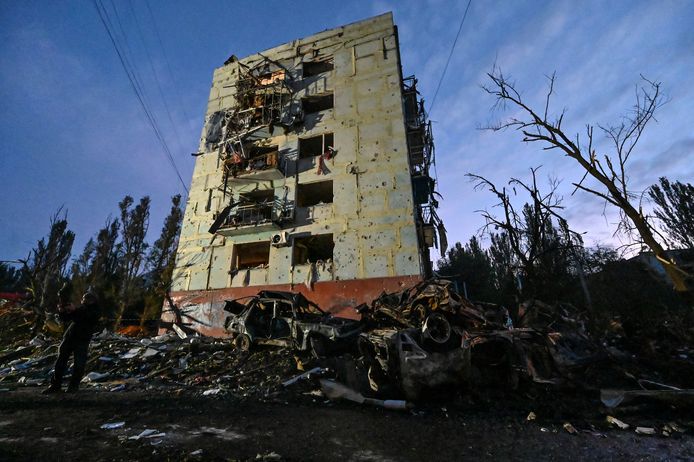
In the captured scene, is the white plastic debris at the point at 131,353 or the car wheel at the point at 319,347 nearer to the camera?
the car wheel at the point at 319,347

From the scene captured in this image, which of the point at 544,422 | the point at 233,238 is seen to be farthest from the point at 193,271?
the point at 544,422

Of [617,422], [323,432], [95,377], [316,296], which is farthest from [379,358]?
[316,296]

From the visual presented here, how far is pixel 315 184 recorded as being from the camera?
47.2 feet

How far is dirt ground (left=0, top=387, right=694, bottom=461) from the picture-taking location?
8.59ft

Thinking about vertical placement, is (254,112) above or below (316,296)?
above

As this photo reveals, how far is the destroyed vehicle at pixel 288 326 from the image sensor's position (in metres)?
6.09

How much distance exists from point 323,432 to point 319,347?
9.77ft

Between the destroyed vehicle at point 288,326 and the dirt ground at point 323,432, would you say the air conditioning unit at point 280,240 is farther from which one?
the dirt ground at point 323,432

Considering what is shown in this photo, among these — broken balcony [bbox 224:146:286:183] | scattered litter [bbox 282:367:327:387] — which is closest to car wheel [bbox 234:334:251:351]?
scattered litter [bbox 282:367:327:387]

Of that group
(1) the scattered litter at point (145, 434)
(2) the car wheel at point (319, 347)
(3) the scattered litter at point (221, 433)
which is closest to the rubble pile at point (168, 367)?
(2) the car wheel at point (319, 347)

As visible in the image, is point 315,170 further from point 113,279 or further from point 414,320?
point 113,279

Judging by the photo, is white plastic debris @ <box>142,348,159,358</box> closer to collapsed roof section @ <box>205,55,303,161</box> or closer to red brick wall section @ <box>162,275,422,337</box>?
red brick wall section @ <box>162,275,422,337</box>

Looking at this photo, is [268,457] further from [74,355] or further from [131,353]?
[131,353]

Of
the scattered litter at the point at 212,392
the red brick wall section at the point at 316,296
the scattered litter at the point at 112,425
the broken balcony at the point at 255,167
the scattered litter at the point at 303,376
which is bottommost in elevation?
the scattered litter at the point at 212,392
